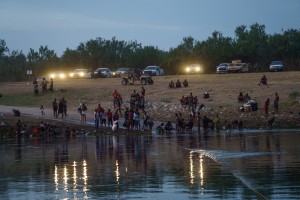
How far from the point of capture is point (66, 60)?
144 meters

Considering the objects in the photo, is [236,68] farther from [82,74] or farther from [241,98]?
[241,98]

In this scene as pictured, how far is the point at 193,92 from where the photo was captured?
76562 millimetres

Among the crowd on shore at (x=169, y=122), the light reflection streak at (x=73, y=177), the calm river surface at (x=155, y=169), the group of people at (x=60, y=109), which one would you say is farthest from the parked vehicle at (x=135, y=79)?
the light reflection streak at (x=73, y=177)

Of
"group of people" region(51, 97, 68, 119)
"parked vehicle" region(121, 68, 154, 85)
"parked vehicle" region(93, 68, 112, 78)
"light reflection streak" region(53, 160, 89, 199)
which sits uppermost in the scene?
"parked vehicle" region(93, 68, 112, 78)

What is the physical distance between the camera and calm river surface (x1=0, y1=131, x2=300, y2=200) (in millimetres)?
22078

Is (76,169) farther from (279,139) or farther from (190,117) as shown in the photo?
(190,117)

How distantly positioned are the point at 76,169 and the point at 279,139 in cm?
1934

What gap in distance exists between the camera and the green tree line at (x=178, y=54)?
12469 cm

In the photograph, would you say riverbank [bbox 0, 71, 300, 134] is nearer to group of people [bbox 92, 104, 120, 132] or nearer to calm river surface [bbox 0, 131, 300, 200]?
group of people [bbox 92, 104, 120, 132]

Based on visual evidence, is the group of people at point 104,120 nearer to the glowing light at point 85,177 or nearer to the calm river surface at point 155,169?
the calm river surface at point 155,169

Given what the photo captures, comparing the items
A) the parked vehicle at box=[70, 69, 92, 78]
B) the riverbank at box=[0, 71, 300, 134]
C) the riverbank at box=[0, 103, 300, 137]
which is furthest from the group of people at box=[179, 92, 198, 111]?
the parked vehicle at box=[70, 69, 92, 78]

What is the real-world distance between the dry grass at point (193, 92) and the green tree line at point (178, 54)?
2486 cm

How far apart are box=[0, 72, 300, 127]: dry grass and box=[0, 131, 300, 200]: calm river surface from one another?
17294 mm

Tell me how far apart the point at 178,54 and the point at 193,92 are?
192 feet
